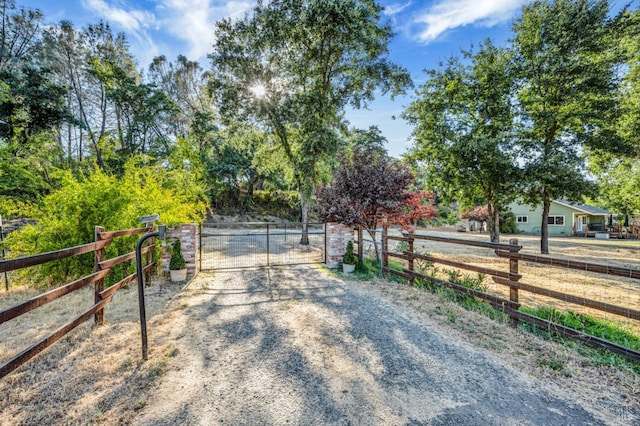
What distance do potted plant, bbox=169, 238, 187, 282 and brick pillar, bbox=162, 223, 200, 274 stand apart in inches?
13.1

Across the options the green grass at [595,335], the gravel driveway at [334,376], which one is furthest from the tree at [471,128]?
the gravel driveway at [334,376]

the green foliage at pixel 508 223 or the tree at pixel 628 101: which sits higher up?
the tree at pixel 628 101

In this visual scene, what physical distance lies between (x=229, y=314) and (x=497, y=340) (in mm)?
3669

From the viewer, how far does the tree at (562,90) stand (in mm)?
10273

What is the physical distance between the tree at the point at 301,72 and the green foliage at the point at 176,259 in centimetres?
687

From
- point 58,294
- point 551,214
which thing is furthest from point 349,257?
point 551,214

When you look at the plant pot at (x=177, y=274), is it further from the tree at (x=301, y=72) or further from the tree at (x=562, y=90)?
the tree at (x=562, y=90)

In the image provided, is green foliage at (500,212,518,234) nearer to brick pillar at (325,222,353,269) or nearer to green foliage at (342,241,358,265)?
brick pillar at (325,222,353,269)

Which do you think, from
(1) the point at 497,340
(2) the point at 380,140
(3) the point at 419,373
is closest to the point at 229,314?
(3) the point at 419,373

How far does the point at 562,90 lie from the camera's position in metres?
10.8

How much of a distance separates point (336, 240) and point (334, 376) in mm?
5054

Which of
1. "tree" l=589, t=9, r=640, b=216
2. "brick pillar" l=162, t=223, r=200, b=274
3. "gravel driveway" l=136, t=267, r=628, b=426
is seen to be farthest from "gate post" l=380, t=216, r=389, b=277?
"tree" l=589, t=9, r=640, b=216

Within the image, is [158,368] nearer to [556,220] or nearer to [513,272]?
[513,272]

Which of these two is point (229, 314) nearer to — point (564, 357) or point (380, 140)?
point (564, 357)
